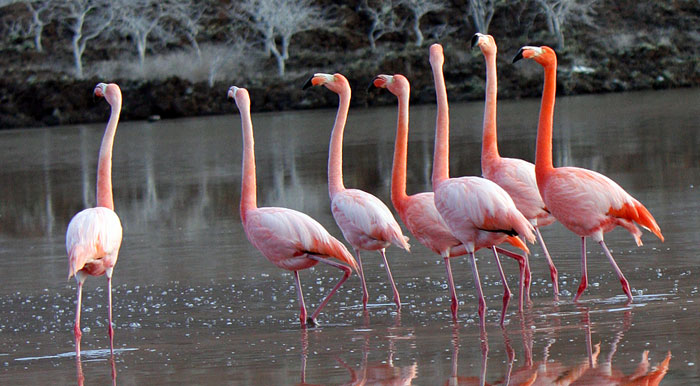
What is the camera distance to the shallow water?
496 centimetres

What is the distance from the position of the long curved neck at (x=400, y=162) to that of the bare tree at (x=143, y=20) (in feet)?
160

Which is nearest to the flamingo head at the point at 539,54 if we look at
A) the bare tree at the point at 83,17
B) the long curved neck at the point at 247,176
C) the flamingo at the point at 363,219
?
the flamingo at the point at 363,219

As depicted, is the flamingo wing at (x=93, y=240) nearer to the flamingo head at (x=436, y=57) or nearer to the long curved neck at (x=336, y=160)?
the long curved neck at (x=336, y=160)

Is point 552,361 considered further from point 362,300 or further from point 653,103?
point 653,103

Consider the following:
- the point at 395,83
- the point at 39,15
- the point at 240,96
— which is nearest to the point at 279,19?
the point at 39,15

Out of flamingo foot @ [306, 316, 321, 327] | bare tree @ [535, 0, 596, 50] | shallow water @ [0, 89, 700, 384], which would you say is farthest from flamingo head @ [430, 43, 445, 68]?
bare tree @ [535, 0, 596, 50]

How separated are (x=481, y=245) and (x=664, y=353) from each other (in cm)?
176

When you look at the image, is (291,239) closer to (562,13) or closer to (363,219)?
(363,219)

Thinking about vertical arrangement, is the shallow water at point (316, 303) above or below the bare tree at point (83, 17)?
below

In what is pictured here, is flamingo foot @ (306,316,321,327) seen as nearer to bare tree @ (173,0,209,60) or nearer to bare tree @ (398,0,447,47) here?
bare tree @ (398,0,447,47)

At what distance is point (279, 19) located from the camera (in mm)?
54844

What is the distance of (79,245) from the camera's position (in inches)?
244

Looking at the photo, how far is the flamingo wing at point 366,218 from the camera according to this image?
22.4ft

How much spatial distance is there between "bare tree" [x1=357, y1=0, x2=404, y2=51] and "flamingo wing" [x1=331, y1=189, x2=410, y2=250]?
49320mm
